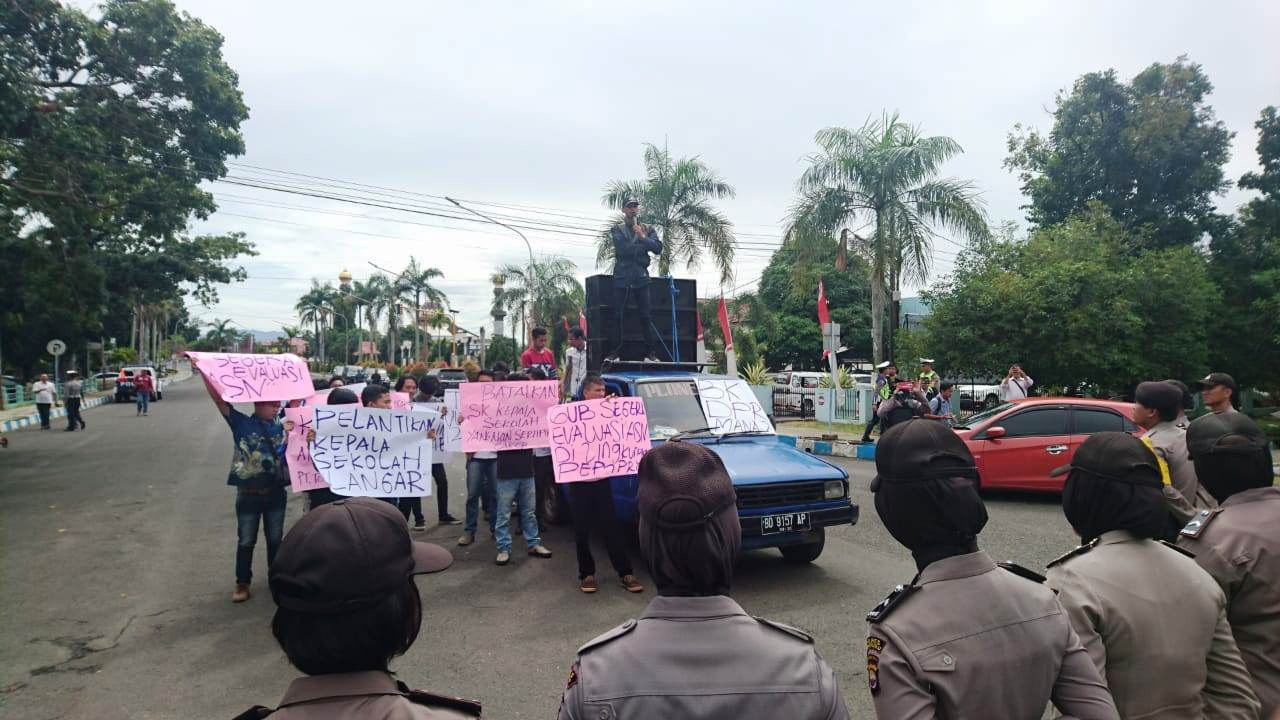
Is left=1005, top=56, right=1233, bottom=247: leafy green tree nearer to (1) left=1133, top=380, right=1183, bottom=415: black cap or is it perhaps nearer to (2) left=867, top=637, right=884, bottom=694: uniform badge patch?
(1) left=1133, top=380, right=1183, bottom=415: black cap

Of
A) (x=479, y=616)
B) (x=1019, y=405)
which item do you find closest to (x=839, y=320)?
(x=1019, y=405)

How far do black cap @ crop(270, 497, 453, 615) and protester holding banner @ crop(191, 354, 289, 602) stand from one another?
16.9 ft

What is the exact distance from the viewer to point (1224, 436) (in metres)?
2.78

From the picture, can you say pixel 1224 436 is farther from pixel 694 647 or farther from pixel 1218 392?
pixel 1218 392

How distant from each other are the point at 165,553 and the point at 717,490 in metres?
8.14

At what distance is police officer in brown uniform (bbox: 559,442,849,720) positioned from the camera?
5.04 feet

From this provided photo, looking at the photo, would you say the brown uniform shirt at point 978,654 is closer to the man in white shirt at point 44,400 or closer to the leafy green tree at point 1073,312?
the leafy green tree at point 1073,312

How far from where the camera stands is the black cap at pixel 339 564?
1.42 metres

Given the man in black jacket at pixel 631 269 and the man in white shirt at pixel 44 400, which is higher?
the man in black jacket at pixel 631 269

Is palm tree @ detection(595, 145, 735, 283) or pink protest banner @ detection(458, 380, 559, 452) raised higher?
palm tree @ detection(595, 145, 735, 283)

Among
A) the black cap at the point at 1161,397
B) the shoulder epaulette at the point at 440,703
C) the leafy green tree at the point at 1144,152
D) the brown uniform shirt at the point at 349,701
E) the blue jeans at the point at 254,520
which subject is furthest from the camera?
the leafy green tree at the point at 1144,152

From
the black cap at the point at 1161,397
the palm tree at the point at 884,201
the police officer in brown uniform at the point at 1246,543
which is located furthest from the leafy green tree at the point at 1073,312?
the police officer in brown uniform at the point at 1246,543

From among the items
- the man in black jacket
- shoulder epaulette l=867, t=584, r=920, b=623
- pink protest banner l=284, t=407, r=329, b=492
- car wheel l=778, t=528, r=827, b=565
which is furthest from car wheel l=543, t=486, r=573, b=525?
shoulder epaulette l=867, t=584, r=920, b=623

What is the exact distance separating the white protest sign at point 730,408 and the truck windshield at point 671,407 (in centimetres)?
9
